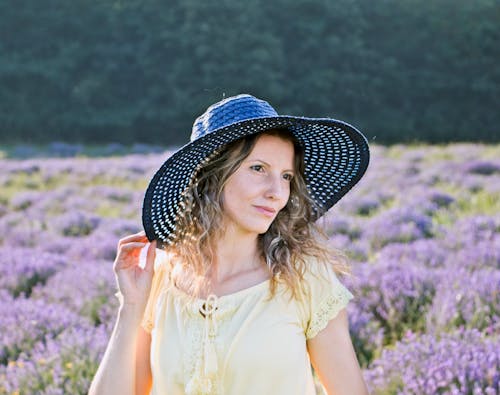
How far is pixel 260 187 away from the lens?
2012 mm

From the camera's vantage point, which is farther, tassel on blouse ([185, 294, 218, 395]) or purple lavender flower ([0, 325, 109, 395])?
purple lavender flower ([0, 325, 109, 395])

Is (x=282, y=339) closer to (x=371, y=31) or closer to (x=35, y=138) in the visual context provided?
(x=35, y=138)

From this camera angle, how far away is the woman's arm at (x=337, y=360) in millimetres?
1933

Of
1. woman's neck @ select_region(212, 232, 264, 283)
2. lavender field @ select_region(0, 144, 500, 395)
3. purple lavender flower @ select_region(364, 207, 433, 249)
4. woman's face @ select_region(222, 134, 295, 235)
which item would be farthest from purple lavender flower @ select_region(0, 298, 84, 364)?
purple lavender flower @ select_region(364, 207, 433, 249)

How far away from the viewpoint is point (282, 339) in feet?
6.29

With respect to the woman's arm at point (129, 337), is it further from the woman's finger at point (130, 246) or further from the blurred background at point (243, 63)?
the blurred background at point (243, 63)

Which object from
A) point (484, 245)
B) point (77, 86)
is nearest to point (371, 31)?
point (77, 86)


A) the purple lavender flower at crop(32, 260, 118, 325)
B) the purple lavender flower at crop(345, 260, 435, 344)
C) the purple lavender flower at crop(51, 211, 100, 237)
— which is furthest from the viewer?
the purple lavender flower at crop(51, 211, 100, 237)

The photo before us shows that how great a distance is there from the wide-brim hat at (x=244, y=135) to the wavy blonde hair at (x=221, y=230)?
32 mm

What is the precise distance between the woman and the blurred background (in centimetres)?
2536

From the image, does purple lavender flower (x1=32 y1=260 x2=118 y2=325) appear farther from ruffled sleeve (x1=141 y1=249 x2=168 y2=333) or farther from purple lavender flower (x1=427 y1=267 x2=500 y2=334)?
ruffled sleeve (x1=141 y1=249 x2=168 y2=333)

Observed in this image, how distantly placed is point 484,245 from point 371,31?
1199 inches

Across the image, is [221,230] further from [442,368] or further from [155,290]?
[442,368]

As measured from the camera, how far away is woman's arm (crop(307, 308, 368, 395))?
1.93m
